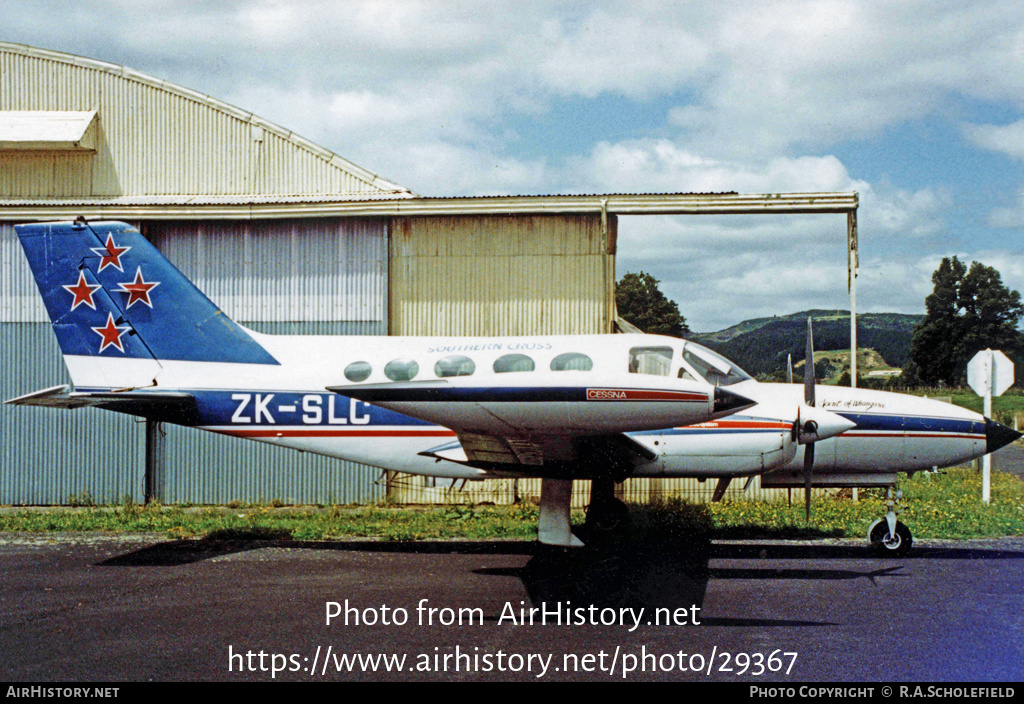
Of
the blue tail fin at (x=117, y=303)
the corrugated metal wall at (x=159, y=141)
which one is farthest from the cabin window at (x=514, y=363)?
the corrugated metal wall at (x=159, y=141)

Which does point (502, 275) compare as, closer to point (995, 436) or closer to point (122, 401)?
point (122, 401)

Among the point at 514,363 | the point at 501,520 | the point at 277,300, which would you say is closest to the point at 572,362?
the point at 514,363

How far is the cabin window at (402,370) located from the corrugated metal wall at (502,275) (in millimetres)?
4633

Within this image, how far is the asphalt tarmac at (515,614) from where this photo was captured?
595 cm

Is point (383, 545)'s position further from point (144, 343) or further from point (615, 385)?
point (615, 385)

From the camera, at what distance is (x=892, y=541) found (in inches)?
399

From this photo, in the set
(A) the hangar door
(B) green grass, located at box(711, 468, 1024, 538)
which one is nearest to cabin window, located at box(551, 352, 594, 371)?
(B) green grass, located at box(711, 468, 1024, 538)

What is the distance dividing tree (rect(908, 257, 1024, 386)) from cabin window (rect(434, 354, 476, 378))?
135 ft

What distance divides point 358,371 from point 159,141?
8948 millimetres

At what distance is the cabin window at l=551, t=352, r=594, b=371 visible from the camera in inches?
399

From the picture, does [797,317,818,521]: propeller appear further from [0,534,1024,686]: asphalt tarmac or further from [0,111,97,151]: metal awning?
[0,111,97,151]: metal awning

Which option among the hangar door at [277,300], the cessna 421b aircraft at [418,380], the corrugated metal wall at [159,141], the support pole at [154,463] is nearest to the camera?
the cessna 421b aircraft at [418,380]

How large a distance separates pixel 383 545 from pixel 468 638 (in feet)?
16.3

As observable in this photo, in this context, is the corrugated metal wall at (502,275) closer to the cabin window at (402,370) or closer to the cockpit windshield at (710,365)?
the cockpit windshield at (710,365)
